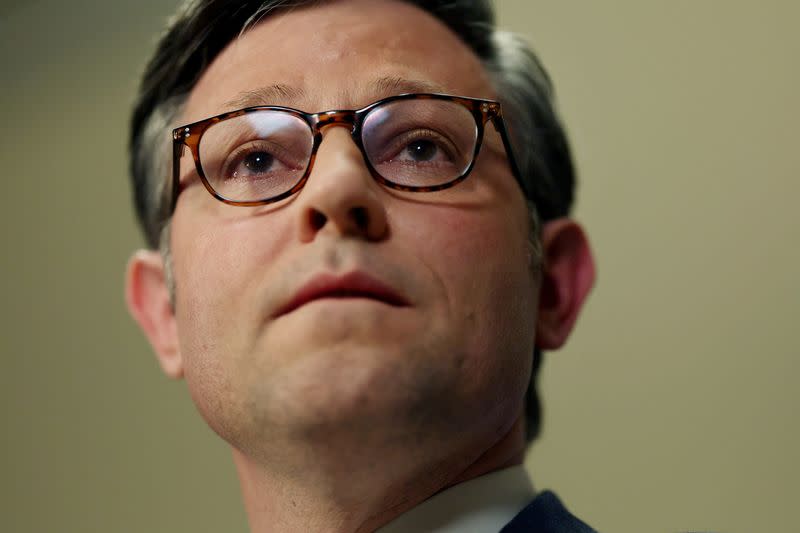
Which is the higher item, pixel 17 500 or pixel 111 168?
pixel 111 168

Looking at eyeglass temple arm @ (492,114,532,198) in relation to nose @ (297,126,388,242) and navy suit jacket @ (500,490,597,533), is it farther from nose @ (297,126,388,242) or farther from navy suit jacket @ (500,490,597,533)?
navy suit jacket @ (500,490,597,533)

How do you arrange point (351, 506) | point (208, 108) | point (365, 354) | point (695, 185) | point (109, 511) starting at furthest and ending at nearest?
point (109, 511) → point (695, 185) → point (208, 108) → point (351, 506) → point (365, 354)

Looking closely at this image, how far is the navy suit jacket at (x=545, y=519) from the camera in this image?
3.49 feet

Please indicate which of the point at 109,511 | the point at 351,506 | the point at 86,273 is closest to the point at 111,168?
the point at 86,273

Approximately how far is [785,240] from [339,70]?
2.71 ft

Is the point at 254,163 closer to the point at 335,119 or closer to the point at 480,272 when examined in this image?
the point at 335,119

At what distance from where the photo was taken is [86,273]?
6.53ft

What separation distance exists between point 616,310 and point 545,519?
0.61m

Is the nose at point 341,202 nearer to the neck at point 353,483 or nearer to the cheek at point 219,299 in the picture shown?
the cheek at point 219,299

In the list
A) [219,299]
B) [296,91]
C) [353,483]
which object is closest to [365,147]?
[296,91]

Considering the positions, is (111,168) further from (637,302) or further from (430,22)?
(637,302)

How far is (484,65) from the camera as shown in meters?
1.31

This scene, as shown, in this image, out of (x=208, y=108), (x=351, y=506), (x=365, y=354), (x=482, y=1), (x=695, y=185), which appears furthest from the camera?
(x=695, y=185)

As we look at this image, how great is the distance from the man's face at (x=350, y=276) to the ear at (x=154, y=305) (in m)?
0.17
